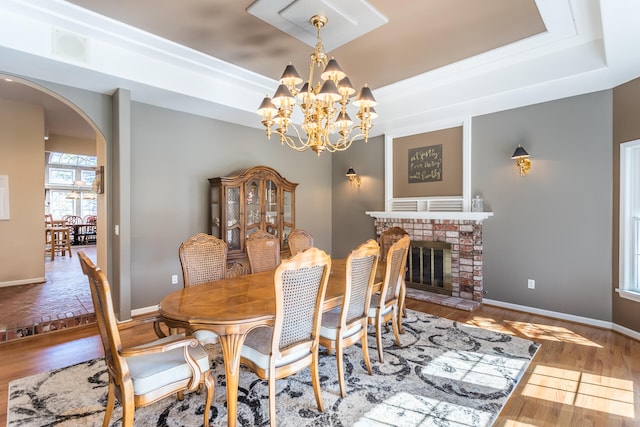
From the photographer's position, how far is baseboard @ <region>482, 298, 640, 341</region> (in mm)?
3285

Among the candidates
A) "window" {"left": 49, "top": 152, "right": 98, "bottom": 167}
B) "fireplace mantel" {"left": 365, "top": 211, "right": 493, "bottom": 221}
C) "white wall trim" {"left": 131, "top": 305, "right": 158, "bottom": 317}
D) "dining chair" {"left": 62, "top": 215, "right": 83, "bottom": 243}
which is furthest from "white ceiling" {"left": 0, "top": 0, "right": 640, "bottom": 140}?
"window" {"left": 49, "top": 152, "right": 98, "bottom": 167}

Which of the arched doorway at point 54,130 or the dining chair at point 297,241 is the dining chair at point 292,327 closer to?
the dining chair at point 297,241

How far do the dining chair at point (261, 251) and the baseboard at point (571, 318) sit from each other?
9.94 feet

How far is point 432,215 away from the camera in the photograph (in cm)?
477

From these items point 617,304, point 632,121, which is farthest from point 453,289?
point 632,121

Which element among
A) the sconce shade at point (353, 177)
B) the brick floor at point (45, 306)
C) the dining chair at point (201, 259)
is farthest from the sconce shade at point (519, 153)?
the brick floor at point (45, 306)

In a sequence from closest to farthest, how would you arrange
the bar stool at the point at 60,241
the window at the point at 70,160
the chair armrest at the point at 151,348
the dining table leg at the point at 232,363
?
the chair armrest at the point at 151,348, the dining table leg at the point at 232,363, the bar stool at the point at 60,241, the window at the point at 70,160

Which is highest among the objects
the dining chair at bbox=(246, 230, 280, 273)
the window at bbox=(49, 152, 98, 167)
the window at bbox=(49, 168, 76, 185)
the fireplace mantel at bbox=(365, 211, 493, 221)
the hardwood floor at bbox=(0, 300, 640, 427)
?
the window at bbox=(49, 152, 98, 167)

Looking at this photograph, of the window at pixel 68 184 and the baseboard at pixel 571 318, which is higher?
the window at pixel 68 184

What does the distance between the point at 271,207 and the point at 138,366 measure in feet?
10.8

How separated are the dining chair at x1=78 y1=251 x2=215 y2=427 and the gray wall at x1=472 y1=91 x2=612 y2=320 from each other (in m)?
3.97

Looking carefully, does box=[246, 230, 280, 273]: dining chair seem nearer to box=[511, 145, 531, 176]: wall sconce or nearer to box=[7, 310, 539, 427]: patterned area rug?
box=[7, 310, 539, 427]: patterned area rug

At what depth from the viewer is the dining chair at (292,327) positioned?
1.77 m

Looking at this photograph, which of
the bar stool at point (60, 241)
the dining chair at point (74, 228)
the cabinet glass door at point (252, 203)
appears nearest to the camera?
the cabinet glass door at point (252, 203)
